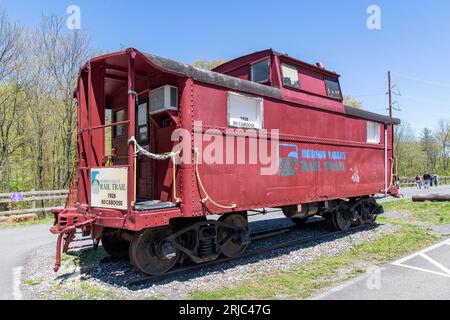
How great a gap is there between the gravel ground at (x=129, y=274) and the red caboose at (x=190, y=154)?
39 centimetres

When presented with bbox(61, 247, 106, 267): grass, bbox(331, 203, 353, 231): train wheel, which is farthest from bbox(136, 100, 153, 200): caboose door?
bbox(331, 203, 353, 231): train wheel

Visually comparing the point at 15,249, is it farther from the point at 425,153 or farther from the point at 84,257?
Result: the point at 425,153

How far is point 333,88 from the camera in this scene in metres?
9.58

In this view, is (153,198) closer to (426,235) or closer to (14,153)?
(426,235)

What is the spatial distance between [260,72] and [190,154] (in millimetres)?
3421

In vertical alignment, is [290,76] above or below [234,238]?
above

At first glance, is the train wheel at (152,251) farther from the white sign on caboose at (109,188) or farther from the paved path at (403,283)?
the paved path at (403,283)

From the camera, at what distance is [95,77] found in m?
6.58

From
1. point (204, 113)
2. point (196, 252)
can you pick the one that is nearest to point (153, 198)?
point (196, 252)

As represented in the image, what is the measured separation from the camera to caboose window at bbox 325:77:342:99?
30.7 ft

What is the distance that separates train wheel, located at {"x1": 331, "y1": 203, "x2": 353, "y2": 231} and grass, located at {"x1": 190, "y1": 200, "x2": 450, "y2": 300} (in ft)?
4.04

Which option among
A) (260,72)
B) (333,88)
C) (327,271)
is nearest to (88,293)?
(327,271)
